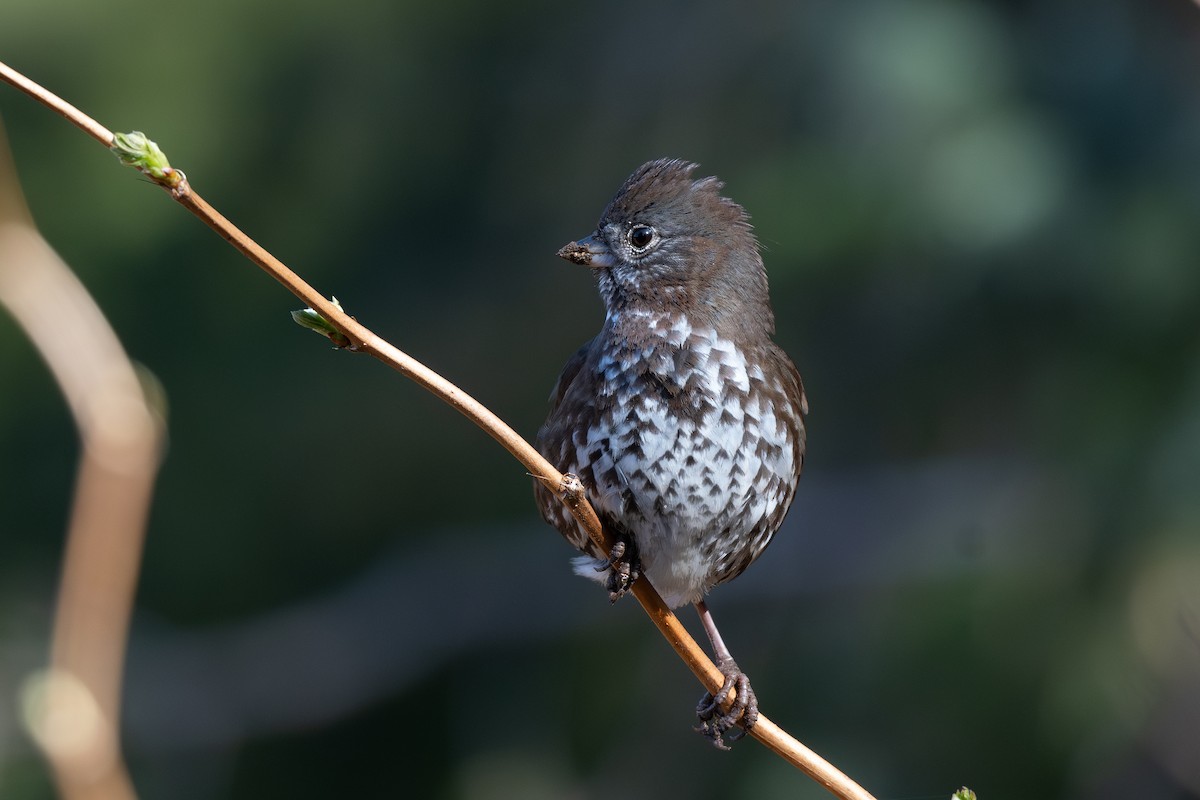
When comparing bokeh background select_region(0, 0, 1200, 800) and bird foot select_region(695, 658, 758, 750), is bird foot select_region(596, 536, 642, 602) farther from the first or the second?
bokeh background select_region(0, 0, 1200, 800)

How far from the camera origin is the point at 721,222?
3.32 m

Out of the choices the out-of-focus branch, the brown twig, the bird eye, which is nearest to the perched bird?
the bird eye

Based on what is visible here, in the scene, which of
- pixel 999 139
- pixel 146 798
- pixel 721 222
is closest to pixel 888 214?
pixel 999 139

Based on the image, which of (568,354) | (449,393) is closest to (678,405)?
(449,393)

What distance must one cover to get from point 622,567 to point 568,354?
15.3ft

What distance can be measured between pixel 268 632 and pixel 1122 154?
17.9 ft

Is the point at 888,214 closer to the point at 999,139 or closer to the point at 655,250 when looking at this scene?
the point at 999,139

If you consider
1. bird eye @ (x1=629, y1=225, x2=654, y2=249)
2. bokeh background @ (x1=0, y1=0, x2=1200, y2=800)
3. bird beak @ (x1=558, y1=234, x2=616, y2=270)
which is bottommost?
bokeh background @ (x1=0, y1=0, x2=1200, y2=800)

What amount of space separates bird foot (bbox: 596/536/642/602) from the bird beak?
63 centimetres

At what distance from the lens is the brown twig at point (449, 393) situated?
1894mm

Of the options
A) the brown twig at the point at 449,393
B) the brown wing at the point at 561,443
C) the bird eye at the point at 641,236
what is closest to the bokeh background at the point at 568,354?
the brown wing at the point at 561,443

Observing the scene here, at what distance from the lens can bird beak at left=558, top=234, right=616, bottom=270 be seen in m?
3.28

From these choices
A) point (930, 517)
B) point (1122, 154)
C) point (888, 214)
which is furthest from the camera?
point (930, 517)

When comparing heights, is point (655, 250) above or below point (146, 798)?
above
